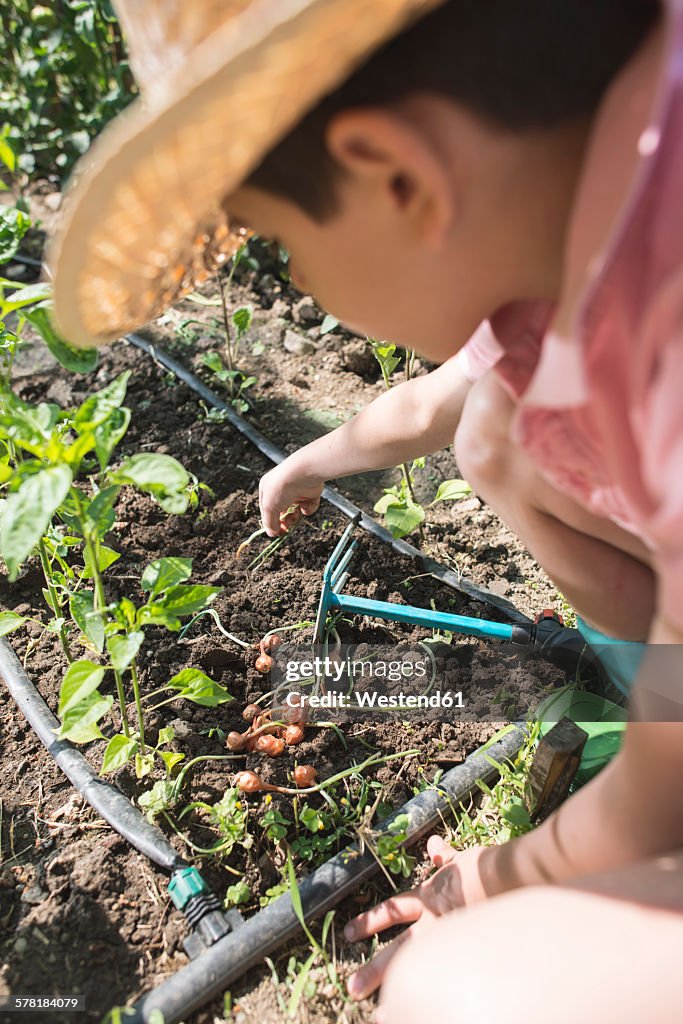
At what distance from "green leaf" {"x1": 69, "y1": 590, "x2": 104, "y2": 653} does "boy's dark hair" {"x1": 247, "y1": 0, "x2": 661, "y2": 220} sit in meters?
0.68

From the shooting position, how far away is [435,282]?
0.77m

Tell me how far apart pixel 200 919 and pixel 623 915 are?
1.93 feet

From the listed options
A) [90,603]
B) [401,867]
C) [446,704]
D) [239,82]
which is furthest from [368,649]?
[239,82]

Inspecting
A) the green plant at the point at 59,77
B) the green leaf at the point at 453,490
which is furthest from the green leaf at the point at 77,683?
the green plant at the point at 59,77

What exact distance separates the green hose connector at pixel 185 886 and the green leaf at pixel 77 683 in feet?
0.98

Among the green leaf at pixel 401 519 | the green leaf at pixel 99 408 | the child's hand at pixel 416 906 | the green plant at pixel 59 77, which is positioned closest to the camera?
the green leaf at pixel 99 408

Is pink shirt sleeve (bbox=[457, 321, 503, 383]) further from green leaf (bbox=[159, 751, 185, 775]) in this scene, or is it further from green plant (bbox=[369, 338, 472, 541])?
green leaf (bbox=[159, 751, 185, 775])

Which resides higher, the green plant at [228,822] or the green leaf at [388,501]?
the green leaf at [388,501]

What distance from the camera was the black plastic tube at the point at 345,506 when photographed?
1.58 metres

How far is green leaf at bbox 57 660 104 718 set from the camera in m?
1.05

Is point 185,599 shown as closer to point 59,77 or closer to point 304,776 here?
point 304,776

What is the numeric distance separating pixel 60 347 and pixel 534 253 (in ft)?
1.97

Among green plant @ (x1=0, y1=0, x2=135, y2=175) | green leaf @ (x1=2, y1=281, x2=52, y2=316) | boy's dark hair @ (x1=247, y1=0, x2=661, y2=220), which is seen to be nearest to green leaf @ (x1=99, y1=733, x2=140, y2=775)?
green leaf @ (x1=2, y1=281, x2=52, y2=316)

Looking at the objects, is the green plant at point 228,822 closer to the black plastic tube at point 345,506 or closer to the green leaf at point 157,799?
the green leaf at point 157,799
